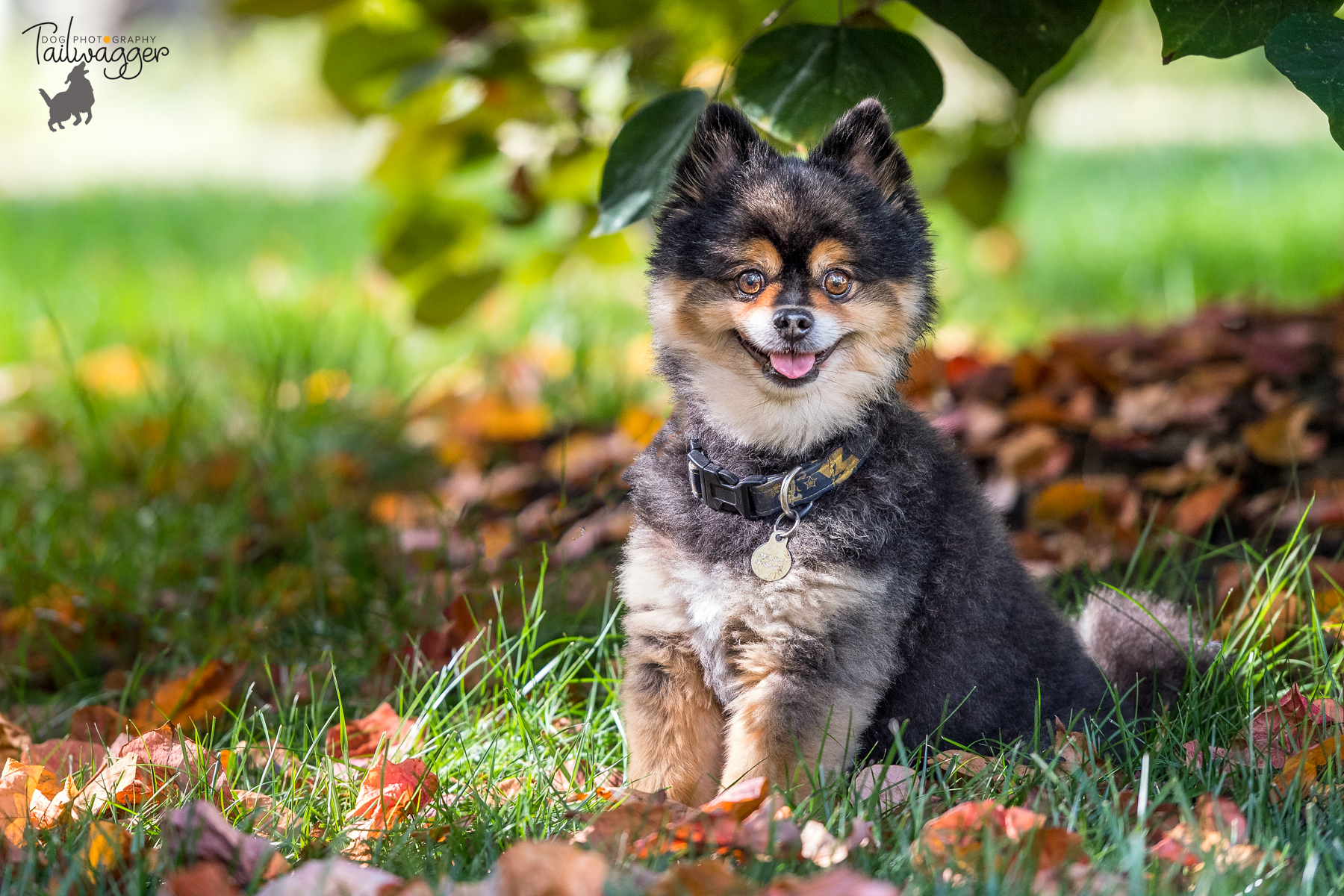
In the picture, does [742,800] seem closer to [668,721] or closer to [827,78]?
[668,721]

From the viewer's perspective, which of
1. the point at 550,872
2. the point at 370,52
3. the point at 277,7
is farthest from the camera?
the point at 370,52

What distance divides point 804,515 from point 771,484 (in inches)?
3.4

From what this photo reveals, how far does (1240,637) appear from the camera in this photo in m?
2.87

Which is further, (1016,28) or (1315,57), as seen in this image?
(1016,28)

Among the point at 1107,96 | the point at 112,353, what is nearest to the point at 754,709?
the point at 112,353

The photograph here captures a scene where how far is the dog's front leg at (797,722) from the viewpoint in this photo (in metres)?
2.27

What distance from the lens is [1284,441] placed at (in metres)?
3.89

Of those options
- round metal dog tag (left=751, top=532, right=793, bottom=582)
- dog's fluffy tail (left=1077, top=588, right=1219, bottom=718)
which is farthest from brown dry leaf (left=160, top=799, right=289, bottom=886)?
dog's fluffy tail (left=1077, top=588, right=1219, bottom=718)

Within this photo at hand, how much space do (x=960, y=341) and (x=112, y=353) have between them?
4022 mm

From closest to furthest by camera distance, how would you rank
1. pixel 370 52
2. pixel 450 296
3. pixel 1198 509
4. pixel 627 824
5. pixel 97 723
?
pixel 627 824, pixel 97 723, pixel 1198 509, pixel 370 52, pixel 450 296

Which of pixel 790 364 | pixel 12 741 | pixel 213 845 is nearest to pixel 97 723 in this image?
pixel 12 741

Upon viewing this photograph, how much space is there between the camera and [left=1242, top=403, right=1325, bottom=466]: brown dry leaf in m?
3.86

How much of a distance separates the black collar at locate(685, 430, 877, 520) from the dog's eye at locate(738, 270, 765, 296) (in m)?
0.34

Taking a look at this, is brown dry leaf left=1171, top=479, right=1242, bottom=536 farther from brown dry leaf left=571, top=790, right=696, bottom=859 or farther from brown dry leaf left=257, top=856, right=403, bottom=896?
brown dry leaf left=257, top=856, right=403, bottom=896
